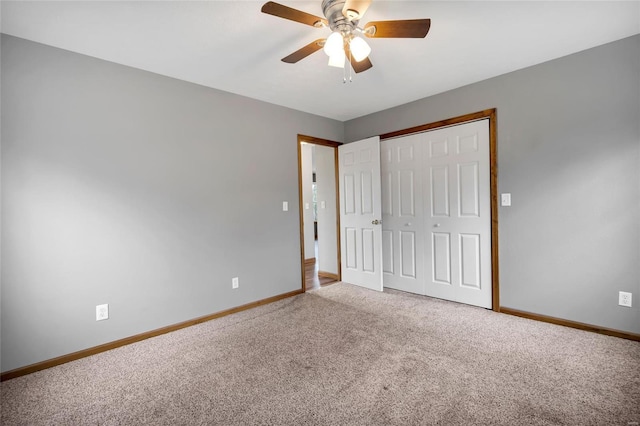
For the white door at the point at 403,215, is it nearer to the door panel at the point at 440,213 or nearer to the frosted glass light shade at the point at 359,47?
the door panel at the point at 440,213

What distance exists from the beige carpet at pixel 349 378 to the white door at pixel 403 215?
0.97 m

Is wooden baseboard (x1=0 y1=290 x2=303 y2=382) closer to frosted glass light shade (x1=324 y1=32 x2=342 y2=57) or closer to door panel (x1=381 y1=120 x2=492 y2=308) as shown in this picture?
door panel (x1=381 y1=120 x2=492 y2=308)

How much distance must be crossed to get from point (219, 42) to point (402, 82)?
1.80 metres

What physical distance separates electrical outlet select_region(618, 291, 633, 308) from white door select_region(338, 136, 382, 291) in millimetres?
2199

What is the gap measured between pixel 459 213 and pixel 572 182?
3.29 feet

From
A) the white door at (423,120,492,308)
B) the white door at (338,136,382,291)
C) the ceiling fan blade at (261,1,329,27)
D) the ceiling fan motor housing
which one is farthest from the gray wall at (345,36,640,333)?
the ceiling fan blade at (261,1,329,27)

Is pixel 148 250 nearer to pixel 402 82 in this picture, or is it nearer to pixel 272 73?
pixel 272 73

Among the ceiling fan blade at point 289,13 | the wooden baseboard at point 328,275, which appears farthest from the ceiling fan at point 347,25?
the wooden baseboard at point 328,275

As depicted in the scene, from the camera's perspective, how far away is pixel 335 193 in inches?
179

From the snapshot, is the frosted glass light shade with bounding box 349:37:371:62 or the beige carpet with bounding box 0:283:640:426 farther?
the frosted glass light shade with bounding box 349:37:371:62

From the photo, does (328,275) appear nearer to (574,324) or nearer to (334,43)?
(574,324)

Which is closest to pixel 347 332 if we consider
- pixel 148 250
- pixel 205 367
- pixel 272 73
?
pixel 205 367

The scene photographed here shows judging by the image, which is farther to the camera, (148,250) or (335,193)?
(335,193)

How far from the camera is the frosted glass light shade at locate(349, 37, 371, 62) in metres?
1.81
